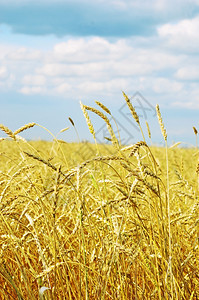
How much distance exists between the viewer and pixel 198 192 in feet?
7.13

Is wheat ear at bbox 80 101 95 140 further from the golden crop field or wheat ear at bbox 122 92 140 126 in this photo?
wheat ear at bbox 122 92 140 126

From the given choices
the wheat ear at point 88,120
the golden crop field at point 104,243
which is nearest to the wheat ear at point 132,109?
the golden crop field at point 104,243

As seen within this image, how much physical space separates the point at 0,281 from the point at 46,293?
2.71 feet

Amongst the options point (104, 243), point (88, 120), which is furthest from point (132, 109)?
point (104, 243)

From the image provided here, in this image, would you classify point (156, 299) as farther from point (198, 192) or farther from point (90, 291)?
point (198, 192)

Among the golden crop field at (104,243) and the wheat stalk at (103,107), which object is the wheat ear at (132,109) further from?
the wheat stalk at (103,107)

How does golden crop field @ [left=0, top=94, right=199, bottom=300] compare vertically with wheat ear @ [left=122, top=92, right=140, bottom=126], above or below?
below

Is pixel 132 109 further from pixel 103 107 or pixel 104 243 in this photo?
pixel 104 243

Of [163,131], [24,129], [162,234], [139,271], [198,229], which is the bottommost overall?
[139,271]

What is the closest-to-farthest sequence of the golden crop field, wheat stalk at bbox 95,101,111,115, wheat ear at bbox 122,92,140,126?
the golden crop field < wheat ear at bbox 122,92,140,126 < wheat stalk at bbox 95,101,111,115

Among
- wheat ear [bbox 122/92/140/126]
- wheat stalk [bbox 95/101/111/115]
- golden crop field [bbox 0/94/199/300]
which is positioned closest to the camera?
golden crop field [bbox 0/94/199/300]

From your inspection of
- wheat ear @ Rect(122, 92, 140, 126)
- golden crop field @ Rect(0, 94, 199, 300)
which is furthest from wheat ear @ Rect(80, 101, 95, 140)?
wheat ear @ Rect(122, 92, 140, 126)

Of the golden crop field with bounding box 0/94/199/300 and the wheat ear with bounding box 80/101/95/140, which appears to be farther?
the wheat ear with bounding box 80/101/95/140

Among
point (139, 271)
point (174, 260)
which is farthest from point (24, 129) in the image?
point (139, 271)
